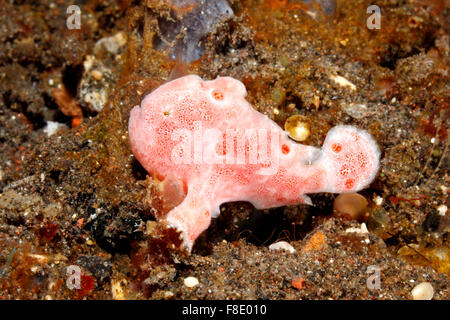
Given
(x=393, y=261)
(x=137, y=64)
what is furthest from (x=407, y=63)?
(x=137, y=64)

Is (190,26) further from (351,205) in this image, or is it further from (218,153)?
(351,205)

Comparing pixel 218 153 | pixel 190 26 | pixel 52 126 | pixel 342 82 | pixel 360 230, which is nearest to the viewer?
pixel 218 153

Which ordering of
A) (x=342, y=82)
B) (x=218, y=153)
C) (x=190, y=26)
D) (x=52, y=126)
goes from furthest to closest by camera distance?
1. (x=52, y=126)
2. (x=342, y=82)
3. (x=190, y=26)
4. (x=218, y=153)

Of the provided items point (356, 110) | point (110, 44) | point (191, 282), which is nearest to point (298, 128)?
point (356, 110)

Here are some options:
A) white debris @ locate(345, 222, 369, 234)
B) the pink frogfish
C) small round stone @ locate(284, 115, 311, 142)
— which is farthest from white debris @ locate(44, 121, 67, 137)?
white debris @ locate(345, 222, 369, 234)

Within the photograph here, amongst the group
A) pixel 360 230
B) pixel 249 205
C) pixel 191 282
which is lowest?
pixel 191 282

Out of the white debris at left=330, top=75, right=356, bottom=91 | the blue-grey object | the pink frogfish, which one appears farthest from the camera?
the white debris at left=330, top=75, right=356, bottom=91

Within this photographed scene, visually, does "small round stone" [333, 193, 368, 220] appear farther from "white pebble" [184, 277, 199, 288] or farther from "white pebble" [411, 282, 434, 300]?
"white pebble" [184, 277, 199, 288]
